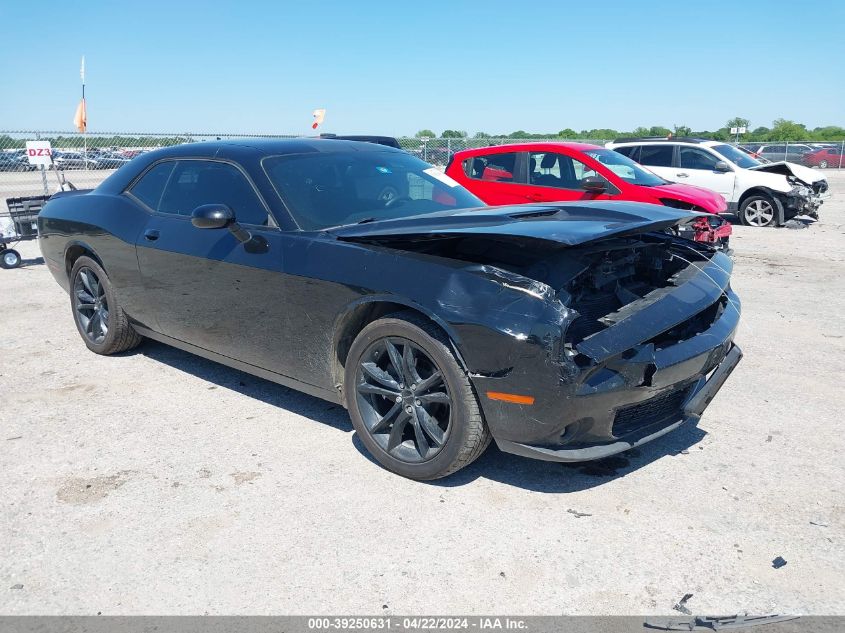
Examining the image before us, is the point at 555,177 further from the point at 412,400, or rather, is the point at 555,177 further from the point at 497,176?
the point at 412,400

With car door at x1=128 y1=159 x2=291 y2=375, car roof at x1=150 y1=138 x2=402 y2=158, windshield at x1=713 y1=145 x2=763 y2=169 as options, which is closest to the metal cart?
car door at x1=128 y1=159 x2=291 y2=375

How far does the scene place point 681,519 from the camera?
→ 3.06 metres

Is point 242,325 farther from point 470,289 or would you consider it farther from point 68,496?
point 470,289

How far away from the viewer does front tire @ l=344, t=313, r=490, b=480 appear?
3168 mm

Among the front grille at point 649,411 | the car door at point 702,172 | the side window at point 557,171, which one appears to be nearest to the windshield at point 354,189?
the front grille at point 649,411

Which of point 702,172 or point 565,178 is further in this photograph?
point 702,172

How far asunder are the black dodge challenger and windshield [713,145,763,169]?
1054cm

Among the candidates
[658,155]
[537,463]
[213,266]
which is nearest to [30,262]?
[213,266]

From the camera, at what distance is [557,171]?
9.33m

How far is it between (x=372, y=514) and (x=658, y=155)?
1219cm

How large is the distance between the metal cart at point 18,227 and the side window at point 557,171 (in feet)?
21.4

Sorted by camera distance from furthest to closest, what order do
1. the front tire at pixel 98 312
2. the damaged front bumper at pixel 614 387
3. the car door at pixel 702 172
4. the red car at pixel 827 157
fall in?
the red car at pixel 827 157 < the car door at pixel 702 172 < the front tire at pixel 98 312 < the damaged front bumper at pixel 614 387

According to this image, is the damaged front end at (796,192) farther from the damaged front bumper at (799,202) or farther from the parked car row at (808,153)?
the parked car row at (808,153)

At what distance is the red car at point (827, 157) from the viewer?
33.1 m
